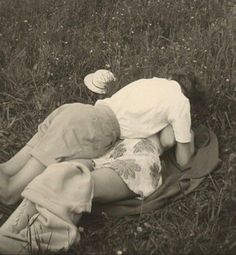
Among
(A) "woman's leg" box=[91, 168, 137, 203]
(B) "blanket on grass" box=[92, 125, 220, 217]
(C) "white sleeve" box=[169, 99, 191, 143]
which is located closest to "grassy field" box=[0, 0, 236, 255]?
(B) "blanket on grass" box=[92, 125, 220, 217]

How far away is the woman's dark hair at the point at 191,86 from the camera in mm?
3920

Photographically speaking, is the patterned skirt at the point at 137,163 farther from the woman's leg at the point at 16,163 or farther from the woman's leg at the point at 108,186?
the woman's leg at the point at 16,163

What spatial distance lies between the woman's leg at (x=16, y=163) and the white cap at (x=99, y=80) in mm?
1120

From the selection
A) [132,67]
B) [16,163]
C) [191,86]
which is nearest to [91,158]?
[16,163]

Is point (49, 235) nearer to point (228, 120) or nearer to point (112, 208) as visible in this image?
point (112, 208)

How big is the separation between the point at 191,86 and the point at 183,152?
1.52 feet

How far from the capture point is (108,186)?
3.35m

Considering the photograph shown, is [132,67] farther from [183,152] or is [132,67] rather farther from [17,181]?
[17,181]

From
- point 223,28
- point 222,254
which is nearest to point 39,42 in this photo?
point 223,28

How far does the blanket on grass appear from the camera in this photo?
3.50m

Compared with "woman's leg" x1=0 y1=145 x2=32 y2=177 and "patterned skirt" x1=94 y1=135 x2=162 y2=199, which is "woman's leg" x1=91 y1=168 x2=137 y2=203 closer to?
"patterned skirt" x1=94 y1=135 x2=162 y2=199

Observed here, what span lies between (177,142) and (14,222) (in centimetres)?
123

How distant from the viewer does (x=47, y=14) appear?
5660 millimetres

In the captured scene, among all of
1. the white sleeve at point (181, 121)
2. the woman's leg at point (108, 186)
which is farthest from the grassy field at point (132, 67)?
the white sleeve at point (181, 121)
